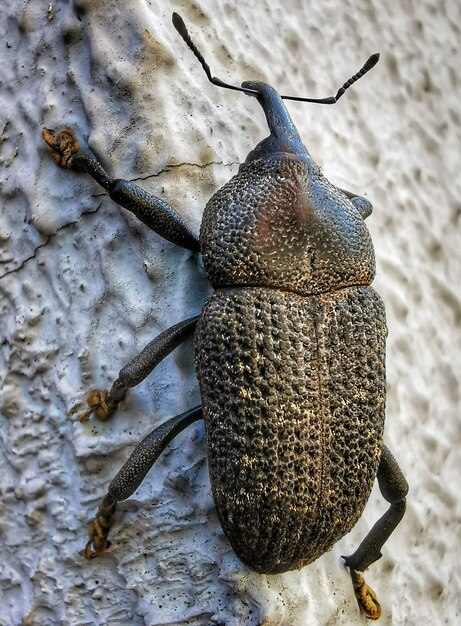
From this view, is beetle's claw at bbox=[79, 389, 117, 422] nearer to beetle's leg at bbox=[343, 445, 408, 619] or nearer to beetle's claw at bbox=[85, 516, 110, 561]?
beetle's claw at bbox=[85, 516, 110, 561]

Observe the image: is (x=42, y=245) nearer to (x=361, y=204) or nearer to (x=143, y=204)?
(x=143, y=204)

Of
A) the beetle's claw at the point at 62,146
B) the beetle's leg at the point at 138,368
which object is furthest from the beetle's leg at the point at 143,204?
the beetle's leg at the point at 138,368

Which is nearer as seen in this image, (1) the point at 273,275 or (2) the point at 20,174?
(1) the point at 273,275

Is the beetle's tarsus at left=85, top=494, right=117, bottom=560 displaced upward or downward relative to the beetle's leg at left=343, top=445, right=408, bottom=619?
downward

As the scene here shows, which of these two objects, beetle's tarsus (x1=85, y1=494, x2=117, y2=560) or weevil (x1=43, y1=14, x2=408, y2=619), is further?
beetle's tarsus (x1=85, y1=494, x2=117, y2=560)

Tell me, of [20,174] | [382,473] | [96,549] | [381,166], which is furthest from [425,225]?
[96,549]

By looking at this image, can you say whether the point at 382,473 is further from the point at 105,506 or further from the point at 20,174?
the point at 20,174

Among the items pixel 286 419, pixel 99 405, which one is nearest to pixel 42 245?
pixel 99 405

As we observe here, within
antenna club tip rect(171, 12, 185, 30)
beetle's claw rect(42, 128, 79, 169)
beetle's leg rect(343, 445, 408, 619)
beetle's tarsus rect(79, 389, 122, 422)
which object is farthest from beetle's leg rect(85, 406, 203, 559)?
antenna club tip rect(171, 12, 185, 30)
